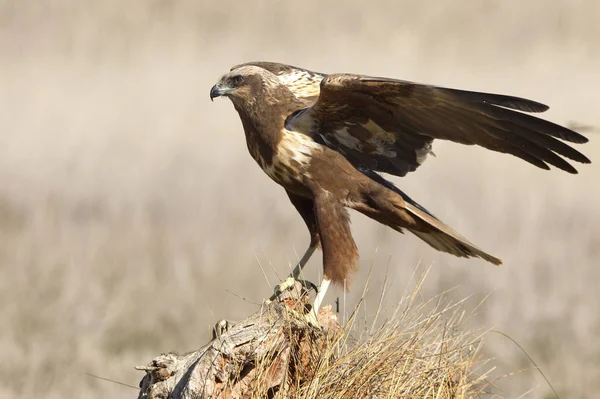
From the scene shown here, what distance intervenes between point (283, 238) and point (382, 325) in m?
6.23

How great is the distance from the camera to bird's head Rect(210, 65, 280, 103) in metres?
7.19

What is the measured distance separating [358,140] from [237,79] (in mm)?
790

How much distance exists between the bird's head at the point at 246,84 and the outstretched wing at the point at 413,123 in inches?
10.3

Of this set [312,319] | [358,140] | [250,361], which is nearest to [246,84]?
[358,140]

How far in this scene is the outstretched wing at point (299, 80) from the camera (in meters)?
7.58

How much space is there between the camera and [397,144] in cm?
712

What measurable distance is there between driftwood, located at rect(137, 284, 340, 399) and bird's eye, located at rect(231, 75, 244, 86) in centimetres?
155

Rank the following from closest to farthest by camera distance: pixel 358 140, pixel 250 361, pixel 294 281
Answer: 1. pixel 250 361
2. pixel 294 281
3. pixel 358 140

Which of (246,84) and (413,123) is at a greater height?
(246,84)

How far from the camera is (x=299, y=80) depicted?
765cm

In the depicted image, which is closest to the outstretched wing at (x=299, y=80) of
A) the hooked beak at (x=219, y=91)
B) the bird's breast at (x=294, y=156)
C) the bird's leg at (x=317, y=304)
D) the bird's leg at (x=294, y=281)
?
the hooked beak at (x=219, y=91)

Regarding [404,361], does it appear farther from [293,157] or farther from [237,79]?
[237,79]

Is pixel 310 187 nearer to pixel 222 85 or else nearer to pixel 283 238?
pixel 222 85

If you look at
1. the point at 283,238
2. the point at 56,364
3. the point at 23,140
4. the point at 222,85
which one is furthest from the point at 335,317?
the point at 23,140
